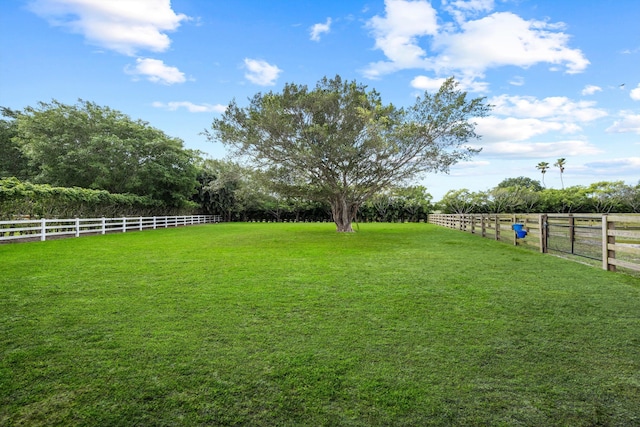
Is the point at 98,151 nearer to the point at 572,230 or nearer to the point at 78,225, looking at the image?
the point at 78,225

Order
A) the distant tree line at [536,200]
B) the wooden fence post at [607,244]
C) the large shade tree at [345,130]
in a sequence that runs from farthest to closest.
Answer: the distant tree line at [536,200], the large shade tree at [345,130], the wooden fence post at [607,244]

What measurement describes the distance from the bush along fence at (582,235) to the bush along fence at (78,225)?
14737 mm

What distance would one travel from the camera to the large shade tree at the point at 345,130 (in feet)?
50.2

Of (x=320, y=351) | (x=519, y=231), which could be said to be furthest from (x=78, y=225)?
(x=519, y=231)

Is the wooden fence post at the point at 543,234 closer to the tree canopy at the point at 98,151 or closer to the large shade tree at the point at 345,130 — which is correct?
the large shade tree at the point at 345,130

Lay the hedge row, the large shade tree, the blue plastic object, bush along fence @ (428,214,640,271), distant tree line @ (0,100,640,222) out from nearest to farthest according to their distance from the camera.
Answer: bush along fence @ (428,214,640,271) → the blue plastic object → the hedge row → the large shade tree → distant tree line @ (0,100,640,222)

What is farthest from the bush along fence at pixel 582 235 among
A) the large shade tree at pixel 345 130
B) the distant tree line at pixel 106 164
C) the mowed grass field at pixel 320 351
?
the distant tree line at pixel 106 164

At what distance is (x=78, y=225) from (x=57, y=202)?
6.94ft

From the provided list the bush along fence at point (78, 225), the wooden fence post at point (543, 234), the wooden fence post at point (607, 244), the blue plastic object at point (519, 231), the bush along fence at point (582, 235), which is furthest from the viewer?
the bush along fence at point (78, 225)

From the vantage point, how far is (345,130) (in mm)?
16312

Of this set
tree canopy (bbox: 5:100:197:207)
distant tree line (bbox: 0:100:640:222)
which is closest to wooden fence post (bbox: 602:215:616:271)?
distant tree line (bbox: 0:100:640:222)

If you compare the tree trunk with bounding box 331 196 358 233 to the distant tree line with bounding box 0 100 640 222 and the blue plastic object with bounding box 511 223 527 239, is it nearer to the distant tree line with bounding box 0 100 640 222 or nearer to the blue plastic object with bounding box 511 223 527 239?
the distant tree line with bounding box 0 100 640 222

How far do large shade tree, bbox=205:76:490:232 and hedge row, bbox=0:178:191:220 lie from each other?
654 centimetres

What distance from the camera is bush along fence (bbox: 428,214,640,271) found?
556cm
